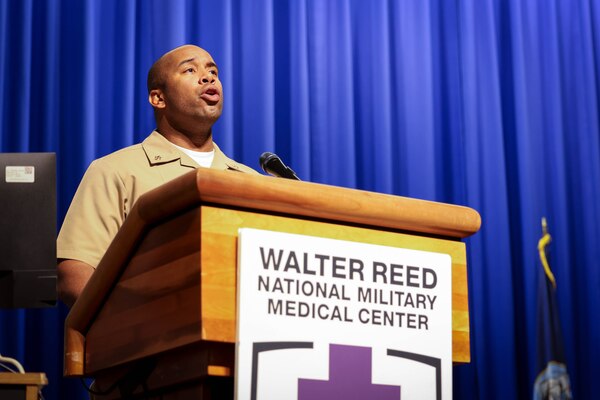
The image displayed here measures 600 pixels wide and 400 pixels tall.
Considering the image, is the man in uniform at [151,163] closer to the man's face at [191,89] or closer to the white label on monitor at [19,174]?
the man's face at [191,89]

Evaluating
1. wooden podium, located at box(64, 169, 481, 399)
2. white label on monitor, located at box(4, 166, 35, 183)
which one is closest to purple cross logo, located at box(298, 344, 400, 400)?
wooden podium, located at box(64, 169, 481, 399)

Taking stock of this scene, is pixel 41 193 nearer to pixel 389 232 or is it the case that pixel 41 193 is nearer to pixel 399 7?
pixel 389 232

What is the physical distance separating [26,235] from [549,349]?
2.09 metres

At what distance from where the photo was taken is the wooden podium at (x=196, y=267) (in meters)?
1.38

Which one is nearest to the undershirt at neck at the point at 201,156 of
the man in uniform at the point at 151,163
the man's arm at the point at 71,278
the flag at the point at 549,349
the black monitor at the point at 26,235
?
the man in uniform at the point at 151,163

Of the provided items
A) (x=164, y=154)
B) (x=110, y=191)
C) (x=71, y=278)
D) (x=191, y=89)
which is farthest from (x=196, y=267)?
(x=191, y=89)

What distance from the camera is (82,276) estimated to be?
2.09 meters

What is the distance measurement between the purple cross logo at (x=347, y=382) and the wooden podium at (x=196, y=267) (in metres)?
0.13

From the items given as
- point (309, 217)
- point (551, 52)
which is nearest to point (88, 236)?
point (309, 217)

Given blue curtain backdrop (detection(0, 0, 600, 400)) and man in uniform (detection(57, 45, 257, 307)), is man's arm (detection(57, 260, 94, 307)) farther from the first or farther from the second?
blue curtain backdrop (detection(0, 0, 600, 400))

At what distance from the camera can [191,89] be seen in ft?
8.21

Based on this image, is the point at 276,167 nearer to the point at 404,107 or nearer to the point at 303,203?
the point at 303,203

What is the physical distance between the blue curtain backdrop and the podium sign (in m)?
1.74

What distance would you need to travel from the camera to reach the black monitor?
1.69 meters
